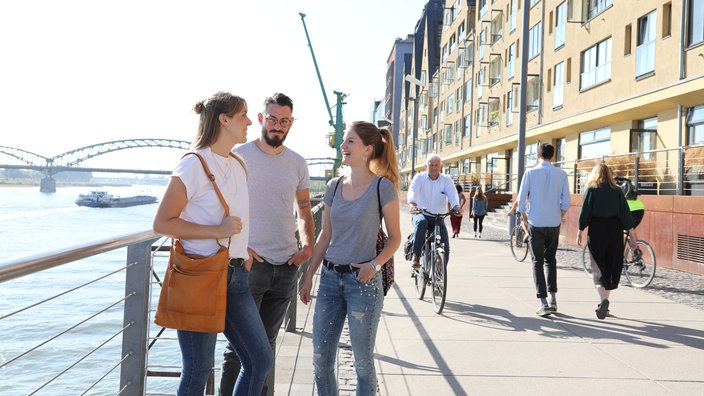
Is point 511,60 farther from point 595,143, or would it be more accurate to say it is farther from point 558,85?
point 595,143

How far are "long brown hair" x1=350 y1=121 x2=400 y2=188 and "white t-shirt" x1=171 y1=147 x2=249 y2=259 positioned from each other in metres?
0.85

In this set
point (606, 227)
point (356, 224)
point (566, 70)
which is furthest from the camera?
point (566, 70)

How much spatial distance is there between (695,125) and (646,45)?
3244 mm

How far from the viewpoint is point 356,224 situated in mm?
3502

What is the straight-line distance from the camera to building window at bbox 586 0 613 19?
22.9 metres

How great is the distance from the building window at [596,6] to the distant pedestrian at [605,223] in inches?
678

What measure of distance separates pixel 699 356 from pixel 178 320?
4676 mm

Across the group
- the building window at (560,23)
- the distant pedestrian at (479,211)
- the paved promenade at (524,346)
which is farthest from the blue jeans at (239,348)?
the building window at (560,23)

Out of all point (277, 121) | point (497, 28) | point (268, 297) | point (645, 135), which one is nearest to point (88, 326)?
point (268, 297)

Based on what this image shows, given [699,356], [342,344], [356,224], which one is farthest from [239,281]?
[699,356]

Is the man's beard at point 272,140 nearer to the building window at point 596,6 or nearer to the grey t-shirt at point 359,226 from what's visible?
the grey t-shirt at point 359,226

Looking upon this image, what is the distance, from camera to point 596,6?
78.8 ft

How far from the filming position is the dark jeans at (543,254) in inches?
292

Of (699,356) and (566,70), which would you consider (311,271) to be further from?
(566,70)
